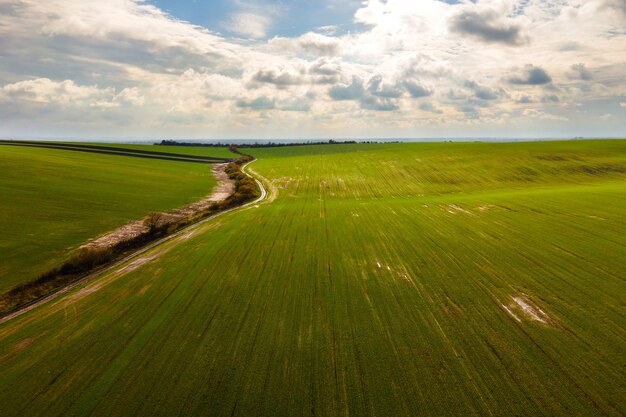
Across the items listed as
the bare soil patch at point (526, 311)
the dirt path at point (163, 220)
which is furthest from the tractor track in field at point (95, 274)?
the bare soil patch at point (526, 311)

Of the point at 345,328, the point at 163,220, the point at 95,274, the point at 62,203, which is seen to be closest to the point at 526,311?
the point at 345,328

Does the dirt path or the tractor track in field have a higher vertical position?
the dirt path

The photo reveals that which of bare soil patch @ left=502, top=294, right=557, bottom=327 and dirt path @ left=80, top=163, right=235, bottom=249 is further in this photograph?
dirt path @ left=80, top=163, right=235, bottom=249

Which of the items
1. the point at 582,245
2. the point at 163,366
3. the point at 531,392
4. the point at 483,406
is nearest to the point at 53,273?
the point at 163,366

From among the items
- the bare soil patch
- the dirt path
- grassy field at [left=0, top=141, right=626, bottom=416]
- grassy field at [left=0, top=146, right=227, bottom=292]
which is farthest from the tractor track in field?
the bare soil patch

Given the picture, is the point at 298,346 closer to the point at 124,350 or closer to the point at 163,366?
the point at 163,366

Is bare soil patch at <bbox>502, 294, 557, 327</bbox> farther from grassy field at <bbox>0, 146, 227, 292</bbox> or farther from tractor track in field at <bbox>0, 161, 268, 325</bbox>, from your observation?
grassy field at <bbox>0, 146, 227, 292</bbox>

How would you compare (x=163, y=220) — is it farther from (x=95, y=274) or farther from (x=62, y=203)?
(x=95, y=274)
